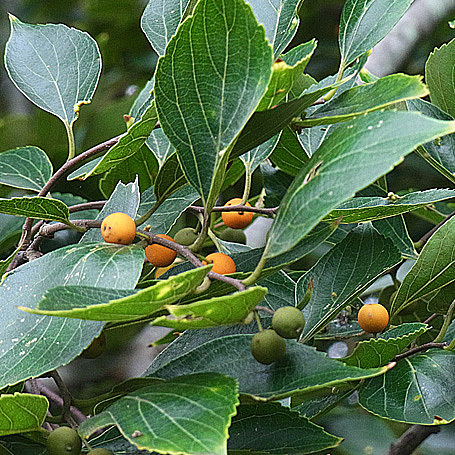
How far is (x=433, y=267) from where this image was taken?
2.36 ft

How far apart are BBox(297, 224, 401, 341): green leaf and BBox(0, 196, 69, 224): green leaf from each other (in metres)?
0.29

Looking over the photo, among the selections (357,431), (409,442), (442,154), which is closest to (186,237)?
(442,154)

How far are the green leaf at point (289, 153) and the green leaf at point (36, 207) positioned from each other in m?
0.31

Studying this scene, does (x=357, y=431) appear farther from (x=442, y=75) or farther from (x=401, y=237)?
(x=442, y=75)

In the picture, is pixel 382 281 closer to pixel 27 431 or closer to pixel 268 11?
pixel 268 11

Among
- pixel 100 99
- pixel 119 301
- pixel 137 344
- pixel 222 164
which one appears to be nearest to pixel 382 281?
pixel 137 344

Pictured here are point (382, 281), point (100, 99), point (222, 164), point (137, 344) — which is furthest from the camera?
point (100, 99)

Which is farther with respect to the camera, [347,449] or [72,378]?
[347,449]

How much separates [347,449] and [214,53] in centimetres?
112

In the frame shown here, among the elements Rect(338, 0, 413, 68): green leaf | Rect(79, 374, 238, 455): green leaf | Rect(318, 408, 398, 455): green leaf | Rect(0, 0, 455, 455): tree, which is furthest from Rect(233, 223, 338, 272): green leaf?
Rect(318, 408, 398, 455): green leaf

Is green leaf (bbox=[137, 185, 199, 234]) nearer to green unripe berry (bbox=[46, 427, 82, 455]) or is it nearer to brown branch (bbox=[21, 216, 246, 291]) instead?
brown branch (bbox=[21, 216, 246, 291])

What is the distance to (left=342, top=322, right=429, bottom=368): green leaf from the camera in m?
0.65

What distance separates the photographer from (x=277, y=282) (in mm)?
806

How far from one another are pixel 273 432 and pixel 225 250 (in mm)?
250
